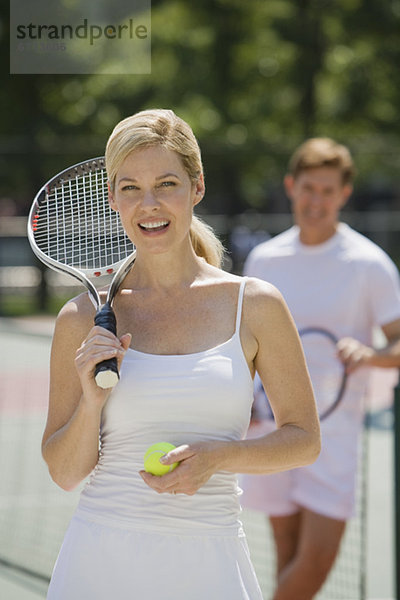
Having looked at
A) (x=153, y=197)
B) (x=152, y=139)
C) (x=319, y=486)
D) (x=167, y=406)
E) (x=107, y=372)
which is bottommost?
(x=319, y=486)

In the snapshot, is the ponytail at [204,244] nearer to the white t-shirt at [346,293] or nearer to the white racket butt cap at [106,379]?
the white racket butt cap at [106,379]

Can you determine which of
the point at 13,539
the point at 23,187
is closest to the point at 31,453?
the point at 13,539

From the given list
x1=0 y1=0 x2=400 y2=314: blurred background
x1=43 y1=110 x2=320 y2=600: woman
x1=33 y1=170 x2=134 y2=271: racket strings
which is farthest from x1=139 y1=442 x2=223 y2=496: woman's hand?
x1=0 y1=0 x2=400 y2=314: blurred background

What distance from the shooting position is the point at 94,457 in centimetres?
217

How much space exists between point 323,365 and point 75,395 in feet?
6.12

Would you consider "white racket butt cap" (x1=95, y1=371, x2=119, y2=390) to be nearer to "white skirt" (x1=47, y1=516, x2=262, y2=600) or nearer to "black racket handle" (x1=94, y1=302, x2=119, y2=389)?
"black racket handle" (x1=94, y1=302, x2=119, y2=389)

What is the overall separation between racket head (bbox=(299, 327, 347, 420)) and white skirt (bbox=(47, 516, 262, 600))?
1.78 m

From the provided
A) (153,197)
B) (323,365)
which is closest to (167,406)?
(153,197)

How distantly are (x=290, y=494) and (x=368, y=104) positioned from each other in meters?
19.1

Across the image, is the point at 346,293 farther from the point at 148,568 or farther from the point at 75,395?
the point at 148,568

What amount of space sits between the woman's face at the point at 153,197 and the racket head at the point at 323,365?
67.7 inches

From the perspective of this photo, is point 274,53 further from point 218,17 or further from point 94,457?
point 94,457

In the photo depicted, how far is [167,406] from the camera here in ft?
6.95

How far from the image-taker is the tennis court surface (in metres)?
4.61
